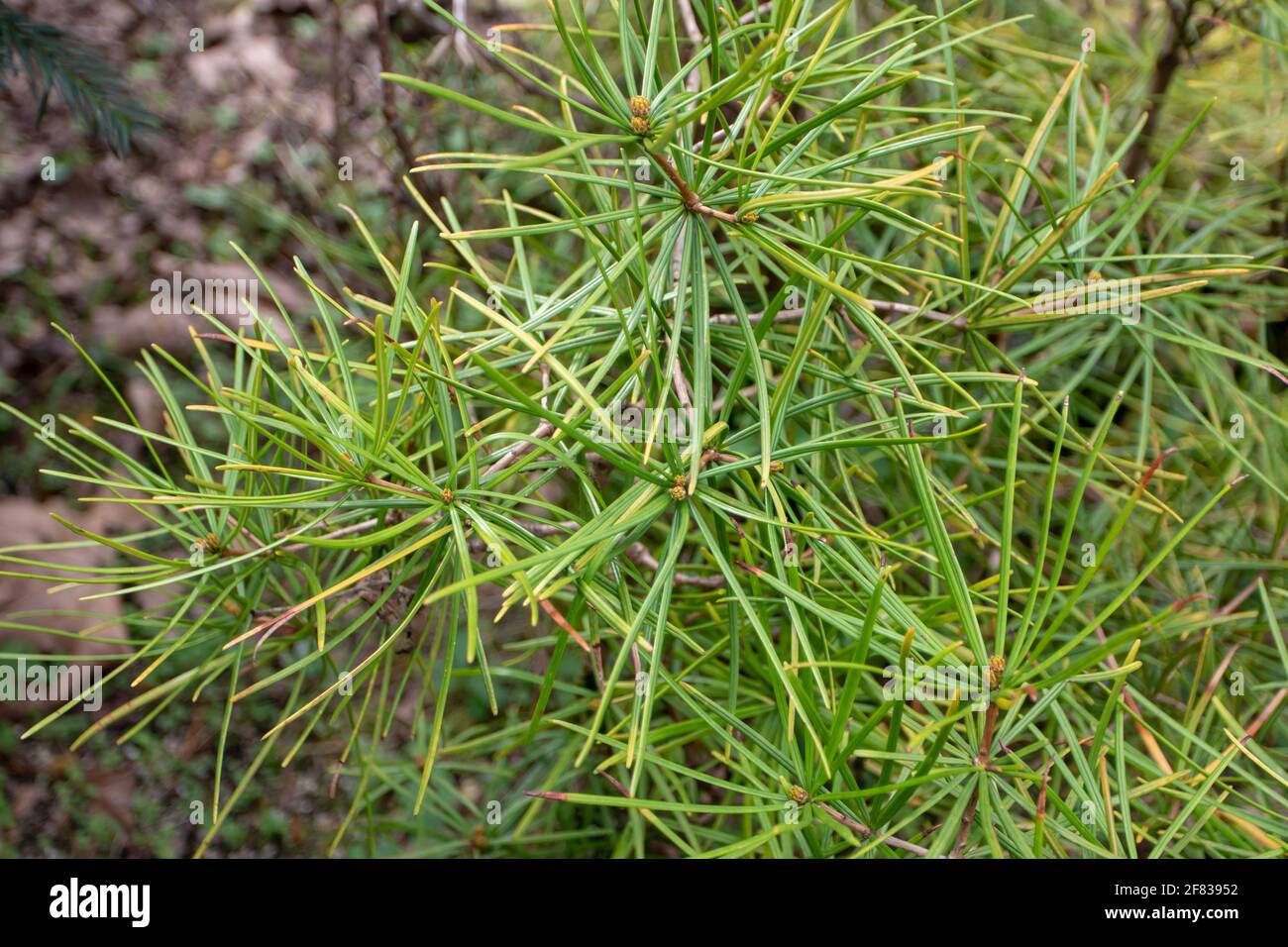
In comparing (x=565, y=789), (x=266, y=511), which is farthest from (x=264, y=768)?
(x=266, y=511)

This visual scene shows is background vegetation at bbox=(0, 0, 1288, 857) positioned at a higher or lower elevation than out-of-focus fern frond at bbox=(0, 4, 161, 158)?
lower

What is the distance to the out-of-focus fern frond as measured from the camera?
763 millimetres

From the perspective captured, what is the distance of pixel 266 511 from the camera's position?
0.49 meters

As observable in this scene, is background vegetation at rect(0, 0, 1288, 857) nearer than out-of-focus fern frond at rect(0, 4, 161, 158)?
Yes

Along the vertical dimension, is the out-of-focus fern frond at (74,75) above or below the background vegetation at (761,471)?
above

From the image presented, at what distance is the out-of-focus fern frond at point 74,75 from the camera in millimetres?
763

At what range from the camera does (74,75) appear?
2.57 ft

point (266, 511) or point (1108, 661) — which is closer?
point (266, 511)

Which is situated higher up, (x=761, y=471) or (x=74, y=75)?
(x=74, y=75)

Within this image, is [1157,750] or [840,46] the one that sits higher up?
[840,46]

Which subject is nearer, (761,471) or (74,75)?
(761,471)

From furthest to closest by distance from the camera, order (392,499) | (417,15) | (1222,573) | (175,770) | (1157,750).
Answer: (175,770), (417,15), (1222,573), (1157,750), (392,499)

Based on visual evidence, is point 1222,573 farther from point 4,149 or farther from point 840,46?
point 4,149

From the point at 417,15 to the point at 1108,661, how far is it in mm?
871
